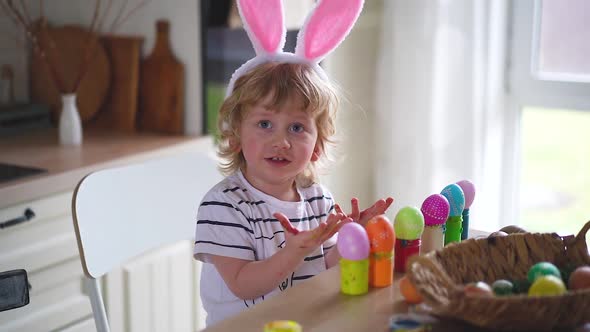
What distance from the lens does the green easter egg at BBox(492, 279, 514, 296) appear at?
1.12 meters

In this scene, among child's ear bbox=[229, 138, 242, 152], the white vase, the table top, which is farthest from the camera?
the white vase

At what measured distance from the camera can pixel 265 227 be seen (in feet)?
4.85

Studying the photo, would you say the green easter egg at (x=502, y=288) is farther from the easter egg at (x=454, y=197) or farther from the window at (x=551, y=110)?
the window at (x=551, y=110)

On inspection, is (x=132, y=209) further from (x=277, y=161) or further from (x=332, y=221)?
(x=332, y=221)

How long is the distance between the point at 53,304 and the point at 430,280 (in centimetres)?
126

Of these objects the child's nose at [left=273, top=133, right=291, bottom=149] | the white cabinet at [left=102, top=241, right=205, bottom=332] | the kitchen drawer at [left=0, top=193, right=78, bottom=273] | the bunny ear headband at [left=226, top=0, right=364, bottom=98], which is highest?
the bunny ear headband at [left=226, top=0, right=364, bottom=98]

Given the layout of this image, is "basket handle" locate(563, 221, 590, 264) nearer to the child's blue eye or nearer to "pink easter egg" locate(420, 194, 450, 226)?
"pink easter egg" locate(420, 194, 450, 226)

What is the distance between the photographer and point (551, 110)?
2621 mm

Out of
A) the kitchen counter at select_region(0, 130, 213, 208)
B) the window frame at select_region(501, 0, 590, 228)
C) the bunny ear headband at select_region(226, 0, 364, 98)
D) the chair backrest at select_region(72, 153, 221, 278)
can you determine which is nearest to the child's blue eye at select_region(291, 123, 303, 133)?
the bunny ear headband at select_region(226, 0, 364, 98)

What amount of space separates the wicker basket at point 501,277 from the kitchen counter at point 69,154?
45.7 inches

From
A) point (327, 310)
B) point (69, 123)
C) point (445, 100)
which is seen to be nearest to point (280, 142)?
point (327, 310)

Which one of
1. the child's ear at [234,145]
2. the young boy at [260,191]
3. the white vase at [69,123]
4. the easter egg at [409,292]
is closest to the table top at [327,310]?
the easter egg at [409,292]

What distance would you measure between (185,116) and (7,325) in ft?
2.86

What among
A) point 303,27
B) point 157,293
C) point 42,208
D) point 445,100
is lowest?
point 157,293
